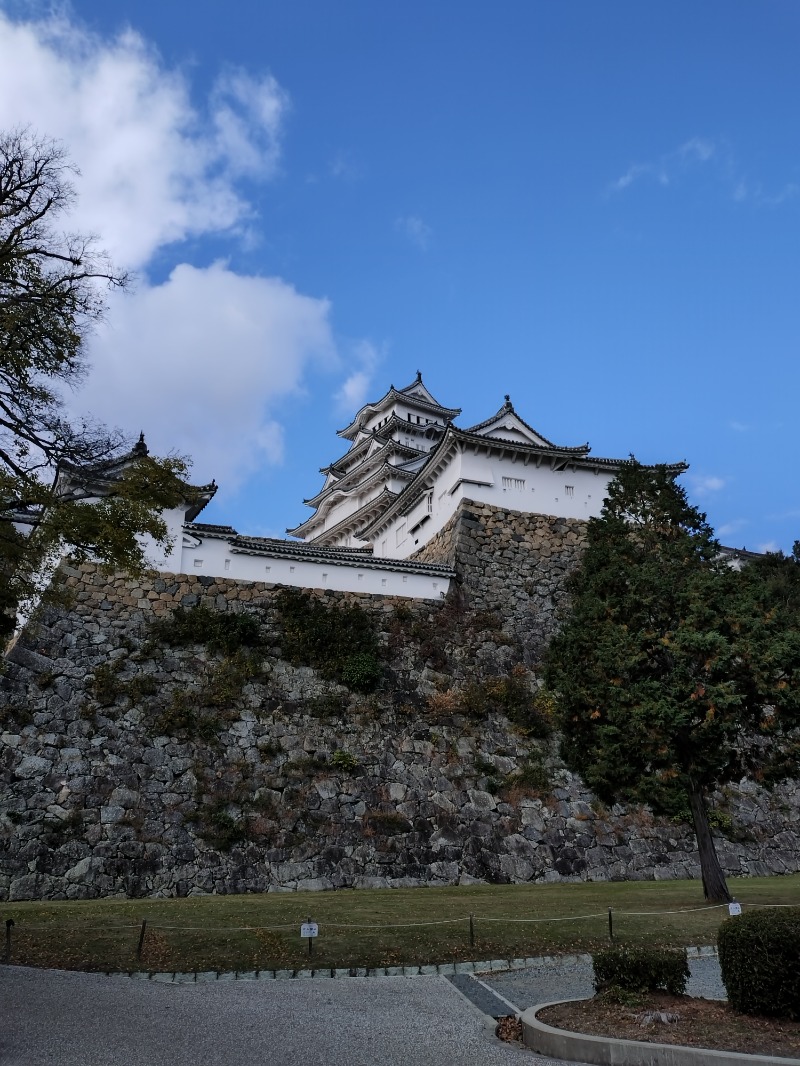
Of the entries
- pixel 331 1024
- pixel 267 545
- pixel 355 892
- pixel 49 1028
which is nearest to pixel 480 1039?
pixel 331 1024

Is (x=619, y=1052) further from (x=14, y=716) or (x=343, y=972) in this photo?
(x=14, y=716)

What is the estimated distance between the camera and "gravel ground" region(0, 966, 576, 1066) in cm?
621

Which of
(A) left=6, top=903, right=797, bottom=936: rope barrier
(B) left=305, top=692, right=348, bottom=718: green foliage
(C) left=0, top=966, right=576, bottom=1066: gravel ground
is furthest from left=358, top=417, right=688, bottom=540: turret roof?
(C) left=0, top=966, right=576, bottom=1066: gravel ground

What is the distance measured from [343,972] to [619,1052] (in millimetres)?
4359

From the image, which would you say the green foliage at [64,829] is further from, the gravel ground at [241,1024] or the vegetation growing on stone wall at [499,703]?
the vegetation growing on stone wall at [499,703]

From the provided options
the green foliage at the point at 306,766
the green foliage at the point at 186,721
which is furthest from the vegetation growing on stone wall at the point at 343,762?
the green foliage at the point at 186,721

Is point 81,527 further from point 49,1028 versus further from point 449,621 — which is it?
point 449,621

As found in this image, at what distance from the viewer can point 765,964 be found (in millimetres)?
6297

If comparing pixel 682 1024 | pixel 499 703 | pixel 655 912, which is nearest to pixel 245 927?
pixel 682 1024

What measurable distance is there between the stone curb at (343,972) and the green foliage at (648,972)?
292 centimetres

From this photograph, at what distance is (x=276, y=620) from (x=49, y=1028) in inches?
598

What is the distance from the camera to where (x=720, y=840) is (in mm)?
20500

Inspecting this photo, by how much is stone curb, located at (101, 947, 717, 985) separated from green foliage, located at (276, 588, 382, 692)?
11.3 metres

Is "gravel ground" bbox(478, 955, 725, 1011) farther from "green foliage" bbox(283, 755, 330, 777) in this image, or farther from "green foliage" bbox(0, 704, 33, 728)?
"green foliage" bbox(0, 704, 33, 728)
